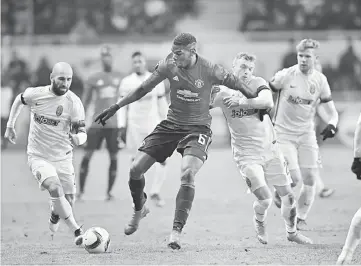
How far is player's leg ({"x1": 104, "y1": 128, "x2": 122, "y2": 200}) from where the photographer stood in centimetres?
1283

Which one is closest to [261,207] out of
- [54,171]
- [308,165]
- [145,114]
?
[308,165]

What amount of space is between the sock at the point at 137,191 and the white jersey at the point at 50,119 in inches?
42.9

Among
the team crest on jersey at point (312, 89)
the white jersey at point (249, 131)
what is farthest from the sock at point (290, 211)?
the team crest on jersey at point (312, 89)

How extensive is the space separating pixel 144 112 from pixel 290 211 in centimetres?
475

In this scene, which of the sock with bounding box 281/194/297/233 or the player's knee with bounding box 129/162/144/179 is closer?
the player's knee with bounding box 129/162/144/179

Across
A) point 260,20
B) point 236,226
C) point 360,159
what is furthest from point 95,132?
point 260,20

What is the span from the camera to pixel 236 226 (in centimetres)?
1017

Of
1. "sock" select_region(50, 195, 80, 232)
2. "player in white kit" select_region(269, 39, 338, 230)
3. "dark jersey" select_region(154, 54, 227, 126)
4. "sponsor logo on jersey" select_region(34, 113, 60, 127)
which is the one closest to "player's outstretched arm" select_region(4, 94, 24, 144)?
"sponsor logo on jersey" select_region(34, 113, 60, 127)

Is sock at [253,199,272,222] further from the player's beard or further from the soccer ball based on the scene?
the player's beard

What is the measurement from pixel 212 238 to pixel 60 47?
13797mm

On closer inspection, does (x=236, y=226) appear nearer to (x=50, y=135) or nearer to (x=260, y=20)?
(x=50, y=135)

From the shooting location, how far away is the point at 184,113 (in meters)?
8.09

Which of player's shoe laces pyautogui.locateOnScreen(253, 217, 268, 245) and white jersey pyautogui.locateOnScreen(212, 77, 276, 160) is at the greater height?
white jersey pyautogui.locateOnScreen(212, 77, 276, 160)

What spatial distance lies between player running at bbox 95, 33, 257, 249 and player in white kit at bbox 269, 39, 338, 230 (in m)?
1.91
